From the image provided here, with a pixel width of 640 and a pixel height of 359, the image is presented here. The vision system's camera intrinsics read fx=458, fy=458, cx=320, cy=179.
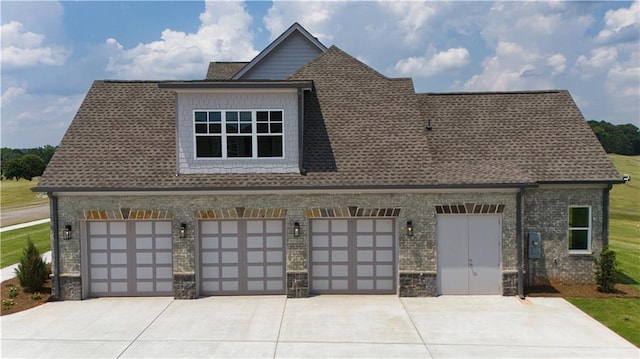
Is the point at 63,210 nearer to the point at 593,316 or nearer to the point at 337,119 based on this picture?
the point at 337,119

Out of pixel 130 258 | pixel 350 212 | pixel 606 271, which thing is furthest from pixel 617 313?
pixel 130 258

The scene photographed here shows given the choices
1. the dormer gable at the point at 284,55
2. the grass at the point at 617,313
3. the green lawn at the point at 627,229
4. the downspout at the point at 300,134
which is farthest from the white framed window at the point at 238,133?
the green lawn at the point at 627,229

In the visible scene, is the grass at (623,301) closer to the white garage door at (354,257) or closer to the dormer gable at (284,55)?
the white garage door at (354,257)

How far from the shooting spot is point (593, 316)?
1236 centimetres

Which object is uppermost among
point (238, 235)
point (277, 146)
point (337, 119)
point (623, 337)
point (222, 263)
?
point (337, 119)

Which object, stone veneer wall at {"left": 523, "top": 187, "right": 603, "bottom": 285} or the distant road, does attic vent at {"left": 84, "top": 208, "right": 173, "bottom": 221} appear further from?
the distant road

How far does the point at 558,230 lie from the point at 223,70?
59.6 ft

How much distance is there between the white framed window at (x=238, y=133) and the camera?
14359mm

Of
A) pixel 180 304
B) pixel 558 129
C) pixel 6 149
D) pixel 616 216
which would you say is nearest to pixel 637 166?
pixel 616 216

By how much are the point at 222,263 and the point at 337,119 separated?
6.23 metres

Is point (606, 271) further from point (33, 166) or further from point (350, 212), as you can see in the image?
point (33, 166)

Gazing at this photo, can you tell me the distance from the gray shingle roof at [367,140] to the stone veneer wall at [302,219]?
1.56 ft

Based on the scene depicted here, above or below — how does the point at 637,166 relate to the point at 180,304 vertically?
above

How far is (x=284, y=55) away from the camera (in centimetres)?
2244
